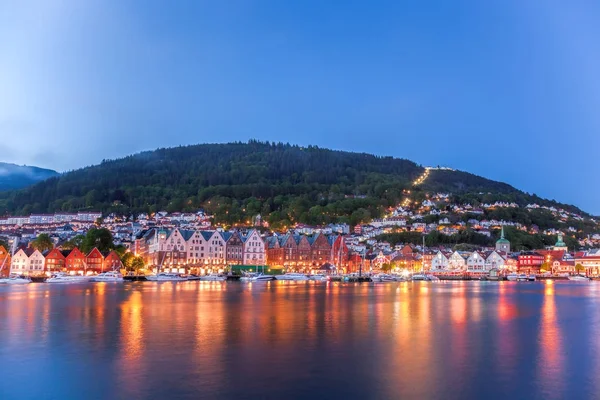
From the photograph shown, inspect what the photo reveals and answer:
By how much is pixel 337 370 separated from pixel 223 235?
300ft

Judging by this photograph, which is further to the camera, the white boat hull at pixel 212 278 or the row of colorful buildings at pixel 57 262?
the row of colorful buildings at pixel 57 262

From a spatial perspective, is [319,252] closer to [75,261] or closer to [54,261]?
[75,261]

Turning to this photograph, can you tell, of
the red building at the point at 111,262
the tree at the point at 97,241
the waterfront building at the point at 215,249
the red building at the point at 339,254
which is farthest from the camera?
the red building at the point at 339,254

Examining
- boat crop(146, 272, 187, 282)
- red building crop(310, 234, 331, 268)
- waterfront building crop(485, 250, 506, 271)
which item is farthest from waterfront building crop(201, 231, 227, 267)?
waterfront building crop(485, 250, 506, 271)

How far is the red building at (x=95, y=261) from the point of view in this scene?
3831 inches

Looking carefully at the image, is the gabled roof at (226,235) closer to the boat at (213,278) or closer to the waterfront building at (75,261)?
the boat at (213,278)

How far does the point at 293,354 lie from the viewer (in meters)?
20.5

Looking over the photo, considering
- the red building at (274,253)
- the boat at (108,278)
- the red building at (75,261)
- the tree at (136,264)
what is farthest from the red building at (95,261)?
the red building at (274,253)

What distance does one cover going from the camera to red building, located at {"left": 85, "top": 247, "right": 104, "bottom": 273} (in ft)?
319

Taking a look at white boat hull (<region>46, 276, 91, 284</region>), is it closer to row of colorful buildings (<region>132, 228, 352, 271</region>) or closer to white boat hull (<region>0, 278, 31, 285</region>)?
white boat hull (<region>0, 278, 31, 285</region>)

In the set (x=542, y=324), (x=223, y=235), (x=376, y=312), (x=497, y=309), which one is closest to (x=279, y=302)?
(x=376, y=312)

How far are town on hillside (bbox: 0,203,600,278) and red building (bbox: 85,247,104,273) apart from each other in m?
0.17

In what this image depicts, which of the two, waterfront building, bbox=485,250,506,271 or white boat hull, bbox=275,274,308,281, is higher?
waterfront building, bbox=485,250,506,271

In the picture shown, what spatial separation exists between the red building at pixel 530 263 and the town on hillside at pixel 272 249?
0.24 m
